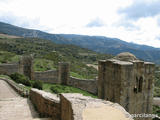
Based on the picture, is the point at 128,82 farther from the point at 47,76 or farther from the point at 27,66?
the point at 47,76

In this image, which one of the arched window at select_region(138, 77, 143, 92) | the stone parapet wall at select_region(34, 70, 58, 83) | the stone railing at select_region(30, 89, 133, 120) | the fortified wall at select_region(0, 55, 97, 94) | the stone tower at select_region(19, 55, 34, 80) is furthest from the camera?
the stone parapet wall at select_region(34, 70, 58, 83)

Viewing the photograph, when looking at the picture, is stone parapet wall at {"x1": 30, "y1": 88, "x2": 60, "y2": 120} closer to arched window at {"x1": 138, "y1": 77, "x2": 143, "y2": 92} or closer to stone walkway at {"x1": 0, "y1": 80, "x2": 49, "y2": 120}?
stone walkway at {"x1": 0, "y1": 80, "x2": 49, "y2": 120}

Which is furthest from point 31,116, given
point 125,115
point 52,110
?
point 125,115

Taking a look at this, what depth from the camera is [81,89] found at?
2741 centimetres

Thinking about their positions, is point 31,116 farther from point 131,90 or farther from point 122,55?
point 122,55

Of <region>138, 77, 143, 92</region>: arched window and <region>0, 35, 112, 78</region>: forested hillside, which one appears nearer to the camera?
<region>138, 77, 143, 92</region>: arched window

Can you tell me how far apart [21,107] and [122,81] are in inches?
245

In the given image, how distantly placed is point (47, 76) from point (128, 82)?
729 inches

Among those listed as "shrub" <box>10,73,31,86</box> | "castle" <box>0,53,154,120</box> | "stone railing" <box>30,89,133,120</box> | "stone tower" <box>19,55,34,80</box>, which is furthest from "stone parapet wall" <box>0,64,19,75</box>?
"stone railing" <box>30,89,133,120</box>

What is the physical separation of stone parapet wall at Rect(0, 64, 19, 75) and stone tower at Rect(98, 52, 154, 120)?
16.0 meters

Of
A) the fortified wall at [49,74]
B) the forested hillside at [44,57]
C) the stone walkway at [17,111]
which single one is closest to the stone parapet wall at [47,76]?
the fortified wall at [49,74]

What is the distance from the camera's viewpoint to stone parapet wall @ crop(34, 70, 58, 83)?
88.5 feet

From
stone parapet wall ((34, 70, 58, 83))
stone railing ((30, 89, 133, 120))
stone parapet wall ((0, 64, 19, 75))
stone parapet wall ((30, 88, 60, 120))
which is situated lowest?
stone parapet wall ((34, 70, 58, 83))

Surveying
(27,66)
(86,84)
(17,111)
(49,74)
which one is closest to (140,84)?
(17,111)
